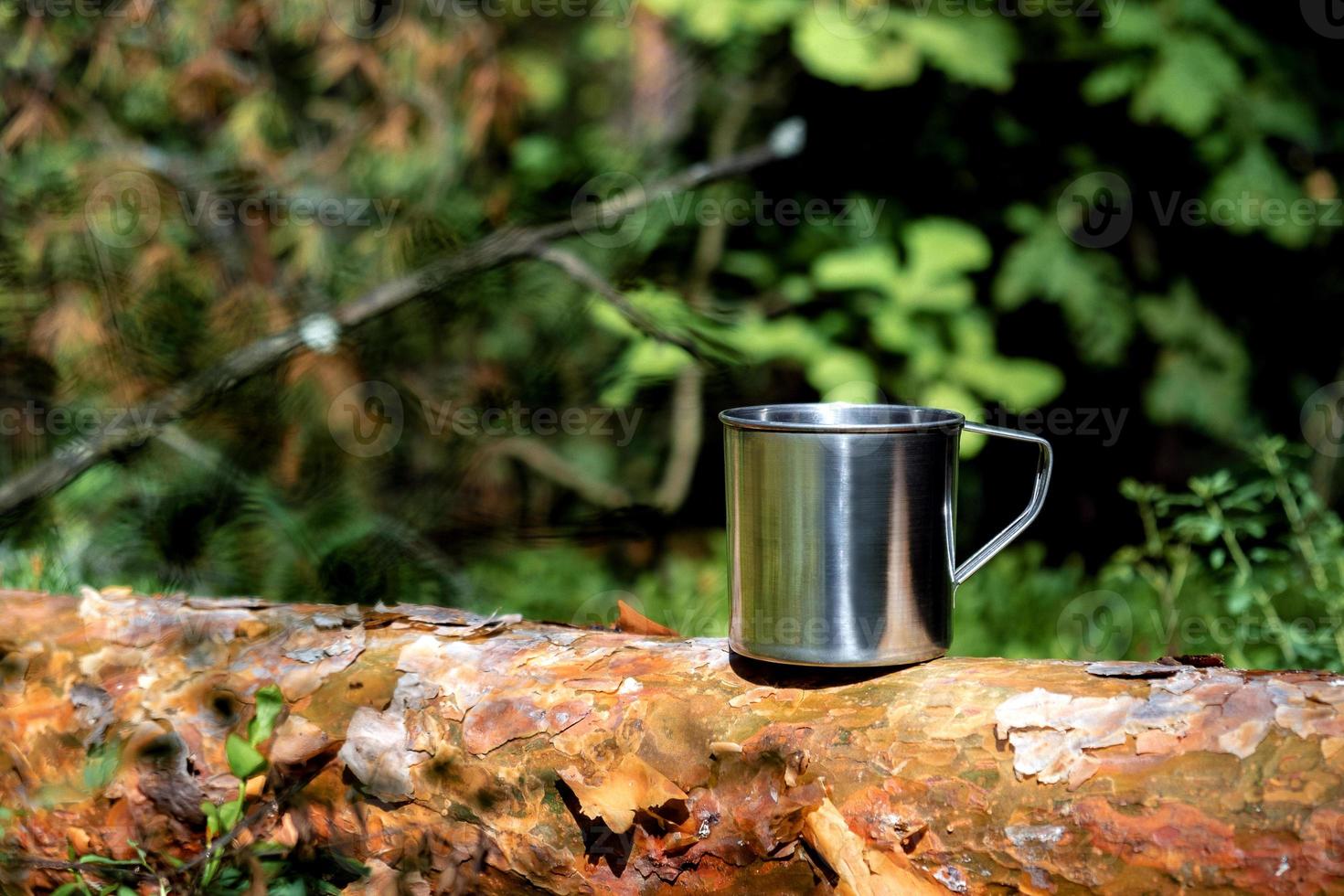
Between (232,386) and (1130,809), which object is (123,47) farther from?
(1130,809)

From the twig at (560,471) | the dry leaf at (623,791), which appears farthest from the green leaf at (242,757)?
the twig at (560,471)

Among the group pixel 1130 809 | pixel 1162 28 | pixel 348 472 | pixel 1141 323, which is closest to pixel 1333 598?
pixel 1141 323

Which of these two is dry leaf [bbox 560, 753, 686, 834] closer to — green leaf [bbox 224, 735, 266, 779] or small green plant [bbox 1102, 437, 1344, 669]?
green leaf [bbox 224, 735, 266, 779]

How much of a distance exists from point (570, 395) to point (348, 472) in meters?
0.43

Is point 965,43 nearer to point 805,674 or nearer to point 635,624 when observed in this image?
point 635,624

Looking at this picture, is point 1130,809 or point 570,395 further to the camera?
point 570,395

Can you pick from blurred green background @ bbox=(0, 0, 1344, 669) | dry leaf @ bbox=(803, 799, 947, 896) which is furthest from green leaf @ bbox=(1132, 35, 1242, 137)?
dry leaf @ bbox=(803, 799, 947, 896)

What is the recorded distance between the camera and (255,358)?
86.6 inches

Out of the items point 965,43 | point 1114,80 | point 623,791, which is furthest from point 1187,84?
point 623,791

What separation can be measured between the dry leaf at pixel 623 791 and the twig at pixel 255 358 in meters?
1.14

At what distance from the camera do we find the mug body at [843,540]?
1.33 metres

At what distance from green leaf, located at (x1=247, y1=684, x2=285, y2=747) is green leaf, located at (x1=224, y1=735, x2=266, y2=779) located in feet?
0.08

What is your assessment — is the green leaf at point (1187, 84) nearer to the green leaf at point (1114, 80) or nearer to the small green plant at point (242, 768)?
the green leaf at point (1114, 80)

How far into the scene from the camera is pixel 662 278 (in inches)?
92.7
